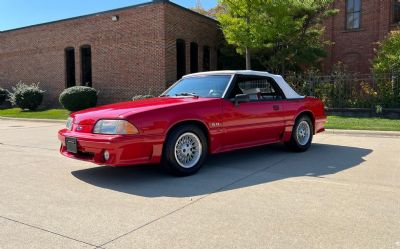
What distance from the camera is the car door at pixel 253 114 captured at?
21.7 ft

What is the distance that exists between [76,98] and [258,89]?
14.6 m

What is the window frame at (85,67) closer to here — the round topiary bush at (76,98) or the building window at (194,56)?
the round topiary bush at (76,98)

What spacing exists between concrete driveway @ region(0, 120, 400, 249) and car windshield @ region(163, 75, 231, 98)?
1230 millimetres

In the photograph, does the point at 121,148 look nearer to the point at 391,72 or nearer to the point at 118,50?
the point at 391,72

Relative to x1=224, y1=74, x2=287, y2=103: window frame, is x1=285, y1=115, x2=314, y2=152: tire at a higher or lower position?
lower

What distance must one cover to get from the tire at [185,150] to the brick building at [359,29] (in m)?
21.7

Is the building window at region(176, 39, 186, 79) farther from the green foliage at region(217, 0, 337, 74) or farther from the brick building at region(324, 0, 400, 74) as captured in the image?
the brick building at region(324, 0, 400, 74)

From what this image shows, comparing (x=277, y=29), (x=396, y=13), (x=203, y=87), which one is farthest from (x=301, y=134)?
(x=396, y=13)

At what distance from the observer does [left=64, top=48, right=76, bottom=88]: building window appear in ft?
78.9

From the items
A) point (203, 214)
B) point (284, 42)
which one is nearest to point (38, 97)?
point (284, 42)

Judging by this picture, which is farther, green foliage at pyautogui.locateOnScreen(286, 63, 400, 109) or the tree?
the tree

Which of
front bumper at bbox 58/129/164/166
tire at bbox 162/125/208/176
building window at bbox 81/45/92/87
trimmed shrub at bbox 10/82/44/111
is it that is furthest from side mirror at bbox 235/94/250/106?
trimmed shrub at bbox 10/82/44/111

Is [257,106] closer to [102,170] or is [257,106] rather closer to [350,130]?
[102,170]

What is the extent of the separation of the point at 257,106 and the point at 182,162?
1.85 metres
